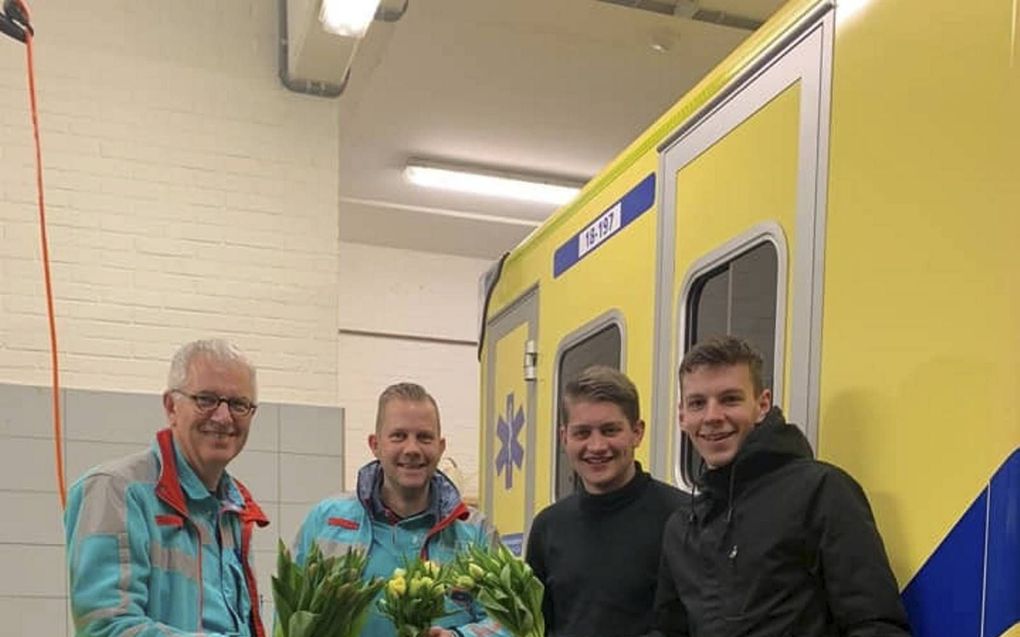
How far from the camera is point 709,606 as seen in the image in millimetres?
1970

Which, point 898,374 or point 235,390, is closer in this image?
point 898,374

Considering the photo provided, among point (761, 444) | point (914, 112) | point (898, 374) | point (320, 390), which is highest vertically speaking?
point (914, 112)

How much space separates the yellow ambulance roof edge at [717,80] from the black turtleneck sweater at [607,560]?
971 mm

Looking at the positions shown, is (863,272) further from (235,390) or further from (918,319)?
(235,390)

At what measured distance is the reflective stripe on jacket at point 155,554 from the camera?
200 centimetres

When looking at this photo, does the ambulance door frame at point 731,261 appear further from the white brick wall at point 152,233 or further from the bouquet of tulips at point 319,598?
the white brick wall at point 152,233

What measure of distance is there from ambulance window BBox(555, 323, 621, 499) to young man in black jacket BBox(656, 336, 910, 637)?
3.73 feet

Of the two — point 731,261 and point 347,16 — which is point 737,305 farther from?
point 347,16

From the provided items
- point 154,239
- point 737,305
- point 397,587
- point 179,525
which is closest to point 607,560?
point 397,587

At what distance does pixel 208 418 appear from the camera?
2229mm

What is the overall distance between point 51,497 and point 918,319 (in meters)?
4.80

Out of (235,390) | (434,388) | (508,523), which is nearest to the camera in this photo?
(235,390)

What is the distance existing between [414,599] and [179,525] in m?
0.55

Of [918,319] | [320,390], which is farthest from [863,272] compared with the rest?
[320,390]
